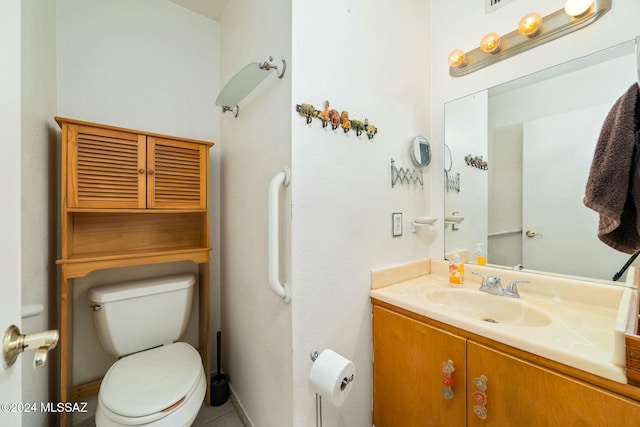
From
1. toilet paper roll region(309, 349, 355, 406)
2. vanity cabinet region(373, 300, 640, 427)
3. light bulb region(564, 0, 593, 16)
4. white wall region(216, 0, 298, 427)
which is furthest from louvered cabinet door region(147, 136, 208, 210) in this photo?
light bulb region(564, 0, 593, 16)

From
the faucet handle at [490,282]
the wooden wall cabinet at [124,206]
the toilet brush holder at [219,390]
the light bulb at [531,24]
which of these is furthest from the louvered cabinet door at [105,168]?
the light bulb at [531,24]

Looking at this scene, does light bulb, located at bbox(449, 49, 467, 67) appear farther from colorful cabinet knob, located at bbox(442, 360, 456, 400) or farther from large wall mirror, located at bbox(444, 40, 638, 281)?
colorful cabinet knob, located at bbox(442, 360, 456, 400)

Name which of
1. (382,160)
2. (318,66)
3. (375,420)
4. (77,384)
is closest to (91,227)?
(77,384)

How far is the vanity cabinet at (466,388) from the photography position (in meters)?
0.66

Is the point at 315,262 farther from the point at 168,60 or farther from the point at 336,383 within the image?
the point at 168,60

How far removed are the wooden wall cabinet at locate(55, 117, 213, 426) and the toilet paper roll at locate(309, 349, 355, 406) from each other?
926mm

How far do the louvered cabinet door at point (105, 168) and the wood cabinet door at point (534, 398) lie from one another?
1.71 metres

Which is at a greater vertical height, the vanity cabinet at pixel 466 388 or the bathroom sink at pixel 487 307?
the bathroom sink at pixel 487 307

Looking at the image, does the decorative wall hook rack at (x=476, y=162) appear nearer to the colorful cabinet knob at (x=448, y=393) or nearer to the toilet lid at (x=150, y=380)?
the colorful cabinet knob at (x=448, y=393)

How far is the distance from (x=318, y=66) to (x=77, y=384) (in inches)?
82.8

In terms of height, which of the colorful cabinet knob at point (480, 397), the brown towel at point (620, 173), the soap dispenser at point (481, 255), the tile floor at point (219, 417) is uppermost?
the brown towel at point (620, 173)

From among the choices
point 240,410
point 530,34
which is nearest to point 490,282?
point 530,34
